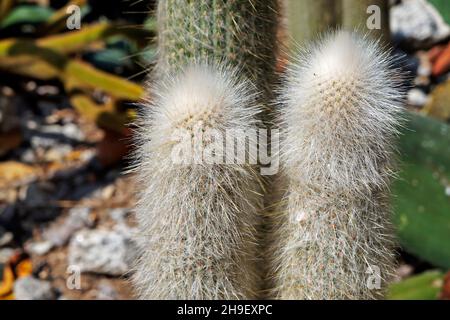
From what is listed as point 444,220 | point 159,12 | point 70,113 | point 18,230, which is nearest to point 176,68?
point 159,12

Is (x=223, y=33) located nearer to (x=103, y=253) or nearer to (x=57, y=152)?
(x=103, y=253)

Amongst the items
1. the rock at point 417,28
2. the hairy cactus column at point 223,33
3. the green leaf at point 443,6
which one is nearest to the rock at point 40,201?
the hairy cactus column at point 223,33

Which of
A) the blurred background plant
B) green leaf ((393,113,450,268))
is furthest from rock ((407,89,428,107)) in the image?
green leaf ((393,113,450,268))

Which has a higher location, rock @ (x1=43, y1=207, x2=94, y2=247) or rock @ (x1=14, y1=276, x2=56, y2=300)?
rock @ (x1=43, y1=207, x2=94, y2=247)

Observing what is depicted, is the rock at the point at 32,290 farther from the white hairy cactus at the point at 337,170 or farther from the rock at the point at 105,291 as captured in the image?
the white hairy cactus at the point at 337,170

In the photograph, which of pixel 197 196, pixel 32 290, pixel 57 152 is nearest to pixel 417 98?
pixel 57 152

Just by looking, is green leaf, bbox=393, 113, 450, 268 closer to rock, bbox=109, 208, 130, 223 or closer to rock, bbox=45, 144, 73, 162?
rock, bbox=109, 208, 130, 223
